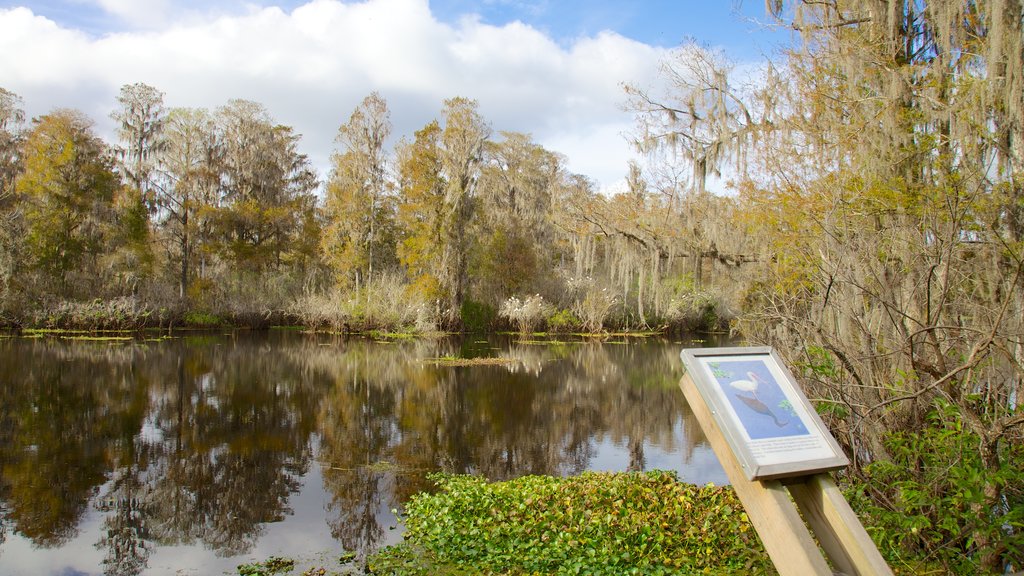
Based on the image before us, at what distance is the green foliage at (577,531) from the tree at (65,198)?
27.4m

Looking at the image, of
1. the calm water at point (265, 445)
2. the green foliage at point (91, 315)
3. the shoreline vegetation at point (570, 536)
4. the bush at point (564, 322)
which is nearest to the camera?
the shoreline vegetation at point (570, 536)

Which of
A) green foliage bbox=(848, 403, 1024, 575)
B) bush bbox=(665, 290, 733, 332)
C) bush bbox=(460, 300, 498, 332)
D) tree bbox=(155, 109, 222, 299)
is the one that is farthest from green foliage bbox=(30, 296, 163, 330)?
green foliage bbox=(848, 403, 1024, 575)

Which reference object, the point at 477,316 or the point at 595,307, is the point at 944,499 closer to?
the point at 595,307

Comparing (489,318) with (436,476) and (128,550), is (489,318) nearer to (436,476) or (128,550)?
(436,476)

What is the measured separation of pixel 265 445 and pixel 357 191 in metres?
24.2

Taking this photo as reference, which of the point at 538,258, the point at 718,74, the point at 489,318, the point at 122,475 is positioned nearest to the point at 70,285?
the point at 489,318

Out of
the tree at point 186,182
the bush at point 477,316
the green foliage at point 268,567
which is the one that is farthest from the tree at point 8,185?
the green foliage at point 268,567

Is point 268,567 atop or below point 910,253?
below

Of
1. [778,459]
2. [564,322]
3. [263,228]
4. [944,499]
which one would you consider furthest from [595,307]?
[778,459]

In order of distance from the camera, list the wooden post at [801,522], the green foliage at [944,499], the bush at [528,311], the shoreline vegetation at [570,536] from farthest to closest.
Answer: the bush at [528,311] → the shoreline vegetation at [570,536] → the green foliage at [944,499] → the wooden post at [801,522]

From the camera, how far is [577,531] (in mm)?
5004

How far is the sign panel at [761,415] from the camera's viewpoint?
8.30ft

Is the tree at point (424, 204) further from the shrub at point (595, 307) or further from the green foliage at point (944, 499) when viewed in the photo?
the green foliage at point (944, 499)

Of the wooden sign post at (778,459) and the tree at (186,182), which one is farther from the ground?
the tree at (186,182)
